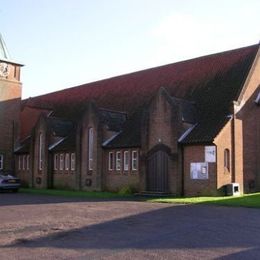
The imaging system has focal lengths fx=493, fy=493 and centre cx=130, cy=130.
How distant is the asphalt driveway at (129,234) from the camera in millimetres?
11141

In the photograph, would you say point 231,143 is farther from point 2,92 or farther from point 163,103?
point 2,92

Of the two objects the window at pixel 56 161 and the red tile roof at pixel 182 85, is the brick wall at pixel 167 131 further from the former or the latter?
the window at pixel 56 161

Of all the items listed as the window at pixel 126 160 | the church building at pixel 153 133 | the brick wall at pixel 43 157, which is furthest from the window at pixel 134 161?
the brick wall at pixel 43 157

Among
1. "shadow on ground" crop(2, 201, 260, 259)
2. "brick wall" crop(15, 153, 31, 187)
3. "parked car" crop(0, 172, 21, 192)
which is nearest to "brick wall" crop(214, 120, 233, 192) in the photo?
"shadow on ground" crop(2, 201, 260, 259)

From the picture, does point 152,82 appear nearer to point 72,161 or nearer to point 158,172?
point 72,161

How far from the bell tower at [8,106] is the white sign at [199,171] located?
22431 mm

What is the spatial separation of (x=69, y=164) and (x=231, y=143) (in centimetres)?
1523

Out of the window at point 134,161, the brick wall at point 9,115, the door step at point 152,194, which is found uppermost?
the brick wall at point 9,115

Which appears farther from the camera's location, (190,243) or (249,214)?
(249,214)

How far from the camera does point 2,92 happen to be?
4716 cm

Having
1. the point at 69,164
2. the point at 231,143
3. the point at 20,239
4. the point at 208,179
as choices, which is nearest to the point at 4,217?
the point at 20,239

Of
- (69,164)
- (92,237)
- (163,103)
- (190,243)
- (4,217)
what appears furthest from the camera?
(69,164)

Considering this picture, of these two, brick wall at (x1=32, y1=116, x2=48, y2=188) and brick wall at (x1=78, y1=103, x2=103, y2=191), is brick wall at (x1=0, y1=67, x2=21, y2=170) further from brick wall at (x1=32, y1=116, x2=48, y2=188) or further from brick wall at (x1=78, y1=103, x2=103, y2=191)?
brick wall at (x1=78, y1=103, x2=103, y2=191)

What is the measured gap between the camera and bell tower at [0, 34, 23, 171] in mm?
47312
